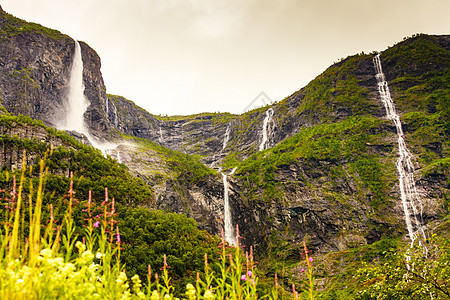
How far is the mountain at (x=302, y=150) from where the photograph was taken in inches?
1511

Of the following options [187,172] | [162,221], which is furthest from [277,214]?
[162,221]

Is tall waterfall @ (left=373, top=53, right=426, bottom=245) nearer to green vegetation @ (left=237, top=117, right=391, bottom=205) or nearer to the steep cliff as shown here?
green vegetation @ (left=237, top=117, right=391, bottom=205)

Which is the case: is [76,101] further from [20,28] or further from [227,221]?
[227,221]

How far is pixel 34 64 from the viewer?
6134 cm

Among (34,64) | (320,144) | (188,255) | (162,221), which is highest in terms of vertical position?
(34,64)

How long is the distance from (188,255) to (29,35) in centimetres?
7115

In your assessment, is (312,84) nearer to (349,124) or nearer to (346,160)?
(349,124)

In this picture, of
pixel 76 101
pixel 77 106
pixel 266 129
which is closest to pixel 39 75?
pixel 76 101

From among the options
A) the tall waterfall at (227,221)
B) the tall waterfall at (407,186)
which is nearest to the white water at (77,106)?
the tall waterfall at (227,221)

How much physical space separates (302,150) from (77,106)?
55.9 m

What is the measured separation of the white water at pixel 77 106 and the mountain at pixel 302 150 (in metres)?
1.51

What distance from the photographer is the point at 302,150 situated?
53.2m

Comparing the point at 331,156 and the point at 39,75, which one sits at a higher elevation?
the point at 39,75

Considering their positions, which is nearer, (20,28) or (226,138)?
(20,28)
